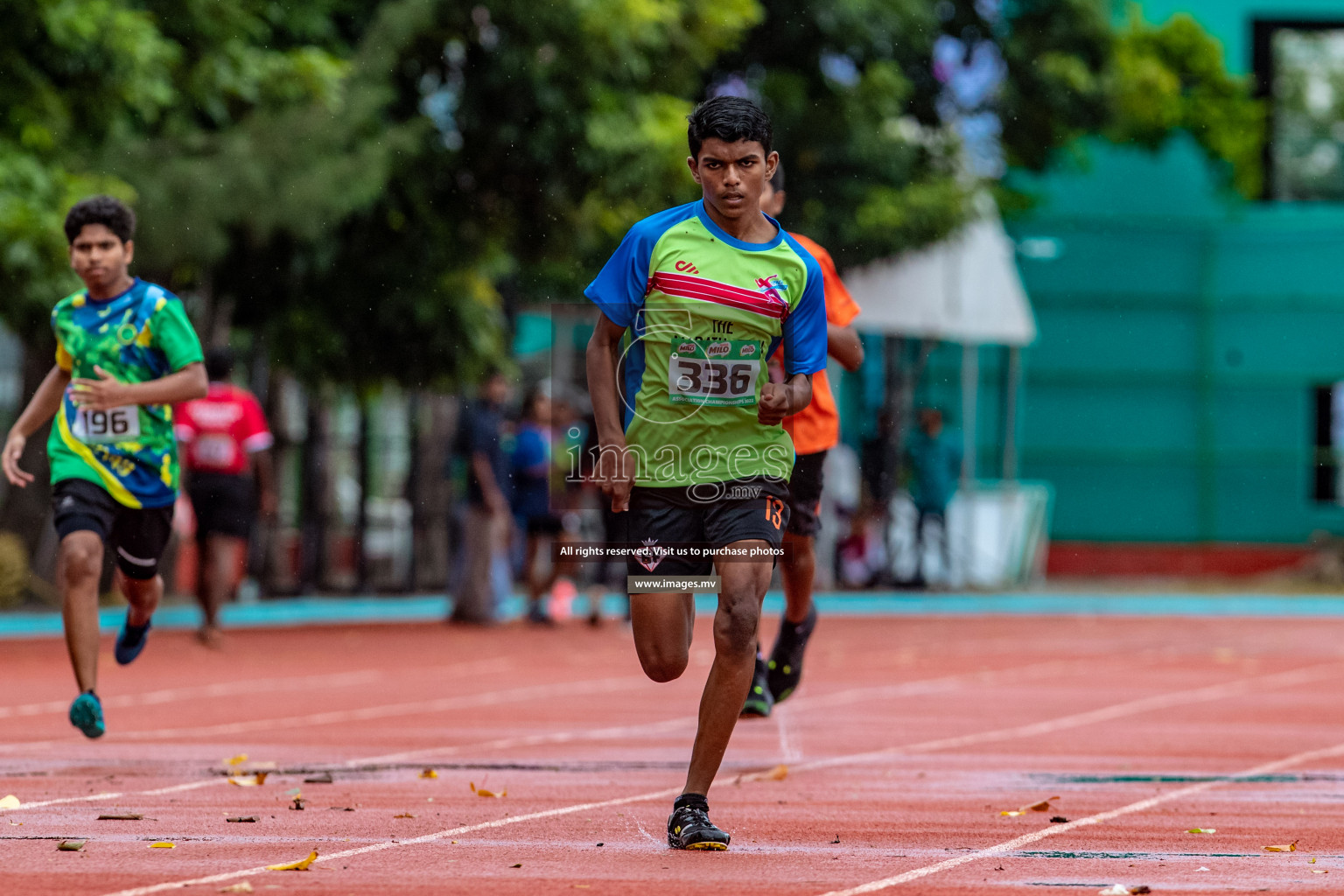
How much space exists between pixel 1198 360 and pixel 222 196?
65.9 feet

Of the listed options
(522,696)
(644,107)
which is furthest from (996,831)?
(644,107)

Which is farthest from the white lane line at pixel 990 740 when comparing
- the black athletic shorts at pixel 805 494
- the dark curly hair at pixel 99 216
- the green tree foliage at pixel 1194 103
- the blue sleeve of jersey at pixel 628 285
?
the green tree foliage at pixel 1194 103

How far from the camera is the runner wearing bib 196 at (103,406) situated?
8.14 metres

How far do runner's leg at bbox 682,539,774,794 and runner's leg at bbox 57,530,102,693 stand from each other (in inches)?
119

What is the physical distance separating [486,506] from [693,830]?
1339 cm

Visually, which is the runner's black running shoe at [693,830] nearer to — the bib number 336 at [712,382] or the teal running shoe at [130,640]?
the bib number 336 at [712,382]

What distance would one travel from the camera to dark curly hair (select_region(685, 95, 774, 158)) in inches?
234

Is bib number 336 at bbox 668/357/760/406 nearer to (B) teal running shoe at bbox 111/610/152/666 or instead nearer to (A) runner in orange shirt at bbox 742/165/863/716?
(A) runner in orange shirt at bbox 742/165/863/716

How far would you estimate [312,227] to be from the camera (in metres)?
17.1

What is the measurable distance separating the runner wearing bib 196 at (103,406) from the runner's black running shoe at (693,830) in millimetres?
3021

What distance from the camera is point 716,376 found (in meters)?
6.00

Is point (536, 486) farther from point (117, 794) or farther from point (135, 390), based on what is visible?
point (117, 794)

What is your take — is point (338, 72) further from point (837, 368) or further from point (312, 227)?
point (837, 368)

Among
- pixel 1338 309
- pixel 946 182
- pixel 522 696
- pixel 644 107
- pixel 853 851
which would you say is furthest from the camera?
pixel 1338 309
